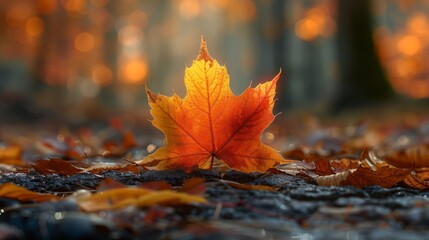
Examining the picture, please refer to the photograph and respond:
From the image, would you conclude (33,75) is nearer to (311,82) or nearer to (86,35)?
(311,82)

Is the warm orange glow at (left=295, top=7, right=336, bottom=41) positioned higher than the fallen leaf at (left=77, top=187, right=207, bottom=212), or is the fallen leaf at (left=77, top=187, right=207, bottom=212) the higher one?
the warm orange glow at (left=295, top=7, right=336, bottom=41)

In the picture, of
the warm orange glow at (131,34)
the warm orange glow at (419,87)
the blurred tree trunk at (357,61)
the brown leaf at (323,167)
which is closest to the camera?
the brown leaf at (323,167)

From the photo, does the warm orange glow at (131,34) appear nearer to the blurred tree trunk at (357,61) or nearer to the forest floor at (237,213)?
the blurred tree trunk at (357,61)

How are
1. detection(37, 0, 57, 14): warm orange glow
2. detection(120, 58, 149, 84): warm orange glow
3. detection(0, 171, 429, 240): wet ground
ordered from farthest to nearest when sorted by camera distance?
1. detection(120, 58, 149, 84): warm orange glow
2. detection(37, 0, 57, 14): warm orange glow
3. detection(0, 171, 429, 240): wet ground

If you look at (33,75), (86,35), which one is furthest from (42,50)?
(86,35)

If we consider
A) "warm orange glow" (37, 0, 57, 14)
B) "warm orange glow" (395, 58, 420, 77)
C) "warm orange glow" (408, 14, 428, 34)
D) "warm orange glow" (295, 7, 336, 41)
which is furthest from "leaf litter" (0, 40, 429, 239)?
"warm orange glow" (408, 14, 428, 34)

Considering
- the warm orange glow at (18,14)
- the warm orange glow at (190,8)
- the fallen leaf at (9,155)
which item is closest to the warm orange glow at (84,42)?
the warm orange glow at (18,14)

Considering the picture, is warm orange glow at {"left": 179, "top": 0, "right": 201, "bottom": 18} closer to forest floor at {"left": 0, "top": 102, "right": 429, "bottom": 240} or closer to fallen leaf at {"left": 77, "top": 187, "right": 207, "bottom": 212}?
forest floor at {"left": 0, "top": 102, "right": 429, "bottom": 240}
